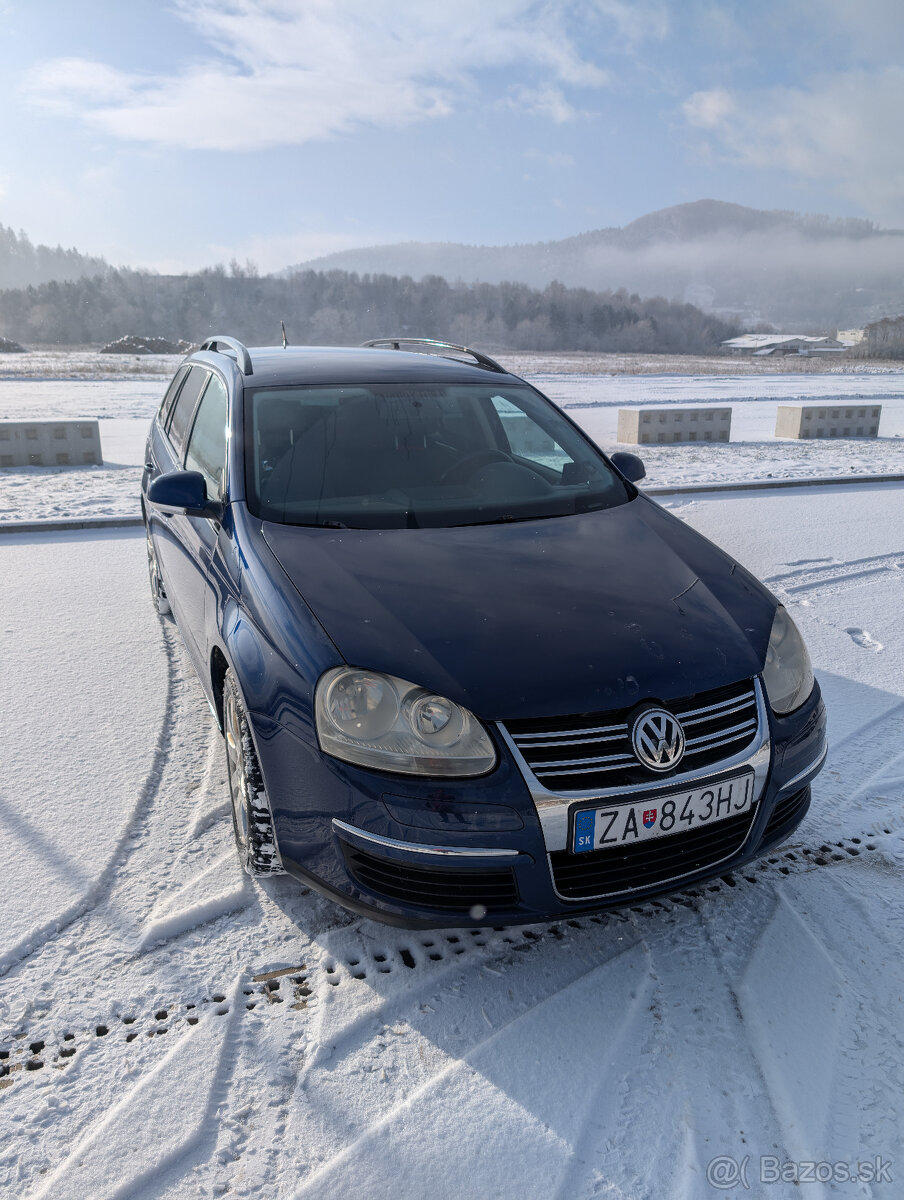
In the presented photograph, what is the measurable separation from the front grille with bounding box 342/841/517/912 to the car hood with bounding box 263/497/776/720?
15.5 inches

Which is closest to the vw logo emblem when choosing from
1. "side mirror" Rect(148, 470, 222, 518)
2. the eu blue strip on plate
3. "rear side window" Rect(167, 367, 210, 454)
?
the eu blue strip on plate

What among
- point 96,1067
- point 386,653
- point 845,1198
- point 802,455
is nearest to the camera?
point 845,1198

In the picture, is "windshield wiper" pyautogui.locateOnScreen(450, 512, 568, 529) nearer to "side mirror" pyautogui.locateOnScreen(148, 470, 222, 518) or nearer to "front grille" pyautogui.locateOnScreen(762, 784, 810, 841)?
"side mirror" pyautogui.locateOnScreen(148, 470, 222, 518)

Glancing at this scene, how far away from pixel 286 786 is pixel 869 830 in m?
2.01

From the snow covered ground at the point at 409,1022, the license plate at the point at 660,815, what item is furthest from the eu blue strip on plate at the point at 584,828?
the snow covered ground at the point at 409,1022

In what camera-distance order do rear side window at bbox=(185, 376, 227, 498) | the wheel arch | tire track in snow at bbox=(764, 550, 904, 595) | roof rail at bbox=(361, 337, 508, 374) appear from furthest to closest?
tire track in snow at bbox=(764, 550, 904, 595) → roof rail at bbox=(361, 337, 508, 374) → rear side window at bbox=(185, 376, 227, 498) → the wheel arch

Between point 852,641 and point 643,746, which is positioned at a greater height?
point 643,746

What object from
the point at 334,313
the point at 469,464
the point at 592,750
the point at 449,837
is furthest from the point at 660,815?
the point at 334,313

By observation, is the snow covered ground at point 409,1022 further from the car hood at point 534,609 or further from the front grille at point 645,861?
the car hood at point 534,609

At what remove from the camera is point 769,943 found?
7.74 ft

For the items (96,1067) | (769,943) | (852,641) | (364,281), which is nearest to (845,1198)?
(769,943)

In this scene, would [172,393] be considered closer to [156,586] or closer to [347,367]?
[156,586]

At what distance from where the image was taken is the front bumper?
6.46 ft

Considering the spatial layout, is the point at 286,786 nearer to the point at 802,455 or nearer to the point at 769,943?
the point at 769,943
